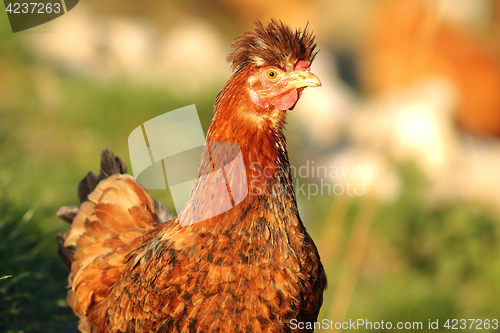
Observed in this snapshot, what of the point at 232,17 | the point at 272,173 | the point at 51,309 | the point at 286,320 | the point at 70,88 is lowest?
the point at 51,309

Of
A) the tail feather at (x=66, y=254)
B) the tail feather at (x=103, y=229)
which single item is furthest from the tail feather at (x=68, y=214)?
the tail feather at (x=66, y=254)

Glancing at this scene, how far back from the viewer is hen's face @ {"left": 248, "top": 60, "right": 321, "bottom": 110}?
155cm

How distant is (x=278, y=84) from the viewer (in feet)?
5.11

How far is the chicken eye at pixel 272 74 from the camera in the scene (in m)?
1.57

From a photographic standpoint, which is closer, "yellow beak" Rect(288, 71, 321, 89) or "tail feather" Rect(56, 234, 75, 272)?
"yellow beak" Rect(288, 71, 321, 89)

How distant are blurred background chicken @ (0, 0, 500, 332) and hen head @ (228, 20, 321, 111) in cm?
205

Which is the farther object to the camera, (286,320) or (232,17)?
(232,17)

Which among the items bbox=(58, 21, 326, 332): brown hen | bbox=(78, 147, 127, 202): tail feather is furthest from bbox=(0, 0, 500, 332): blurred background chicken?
bbox=(58, 21, 326, 332): brown hen

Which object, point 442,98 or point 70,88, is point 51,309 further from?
point 442,98

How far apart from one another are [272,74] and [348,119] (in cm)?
355

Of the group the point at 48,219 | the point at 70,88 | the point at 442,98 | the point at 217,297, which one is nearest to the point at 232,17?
the point at 70,88

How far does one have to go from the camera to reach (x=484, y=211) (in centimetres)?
389

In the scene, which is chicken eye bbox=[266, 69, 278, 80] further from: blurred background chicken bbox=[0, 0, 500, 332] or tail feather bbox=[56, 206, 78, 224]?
blurred background chicken bbox=[0, 0, 500, 332]

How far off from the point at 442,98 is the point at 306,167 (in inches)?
75.5
